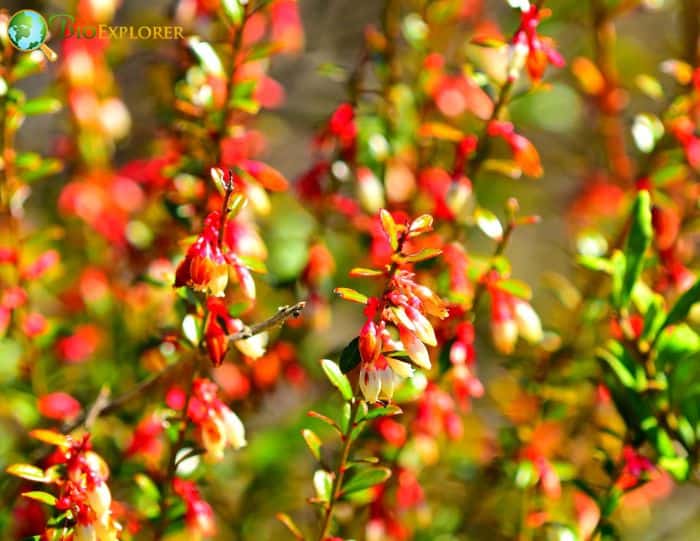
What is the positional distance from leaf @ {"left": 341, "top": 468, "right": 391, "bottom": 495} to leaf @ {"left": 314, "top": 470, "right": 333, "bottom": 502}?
14 mm

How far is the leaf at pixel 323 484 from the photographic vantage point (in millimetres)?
911

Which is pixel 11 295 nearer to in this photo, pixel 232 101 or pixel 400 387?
pixel 232 101

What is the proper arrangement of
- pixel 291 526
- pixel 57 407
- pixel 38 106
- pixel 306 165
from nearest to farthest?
pixel 291 526
pixel 38 106
pixel 57 407
pixel 306 165

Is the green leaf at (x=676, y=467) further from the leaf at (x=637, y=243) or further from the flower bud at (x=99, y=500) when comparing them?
the flower bud at (x=99, y=500)

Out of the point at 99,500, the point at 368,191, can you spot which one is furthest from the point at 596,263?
the point at 99,500

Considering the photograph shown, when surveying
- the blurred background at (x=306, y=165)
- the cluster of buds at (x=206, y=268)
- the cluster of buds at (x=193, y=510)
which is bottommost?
the blurred background at (x=306, y=165)

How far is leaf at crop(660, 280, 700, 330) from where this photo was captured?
102 centimetres

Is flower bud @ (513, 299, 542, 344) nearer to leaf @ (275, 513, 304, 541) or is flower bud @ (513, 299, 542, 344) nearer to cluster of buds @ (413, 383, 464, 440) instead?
cluster of buds @ (413, 383, 464, 440)

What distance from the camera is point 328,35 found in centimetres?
211

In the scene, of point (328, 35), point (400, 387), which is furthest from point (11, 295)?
point (328, 35)

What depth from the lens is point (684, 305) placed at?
104cm

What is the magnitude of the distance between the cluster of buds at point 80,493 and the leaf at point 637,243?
21.9 inches

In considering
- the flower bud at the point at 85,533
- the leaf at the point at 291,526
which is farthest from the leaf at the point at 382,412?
the flower bud at the point at 85,533

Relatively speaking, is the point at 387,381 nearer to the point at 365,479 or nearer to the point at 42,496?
the point at 365,479
